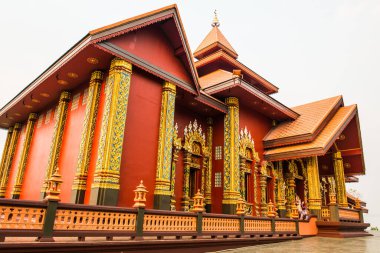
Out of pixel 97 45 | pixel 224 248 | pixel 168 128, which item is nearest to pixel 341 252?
pixel 224 248

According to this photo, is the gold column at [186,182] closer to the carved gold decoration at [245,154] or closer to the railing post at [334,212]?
the carved gold decoration at [245,154]

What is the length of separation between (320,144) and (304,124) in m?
1.84

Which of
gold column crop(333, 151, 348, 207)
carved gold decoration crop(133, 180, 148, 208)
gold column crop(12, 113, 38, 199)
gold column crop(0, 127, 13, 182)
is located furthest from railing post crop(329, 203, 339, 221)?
gold column crop(0, 127, 13, 182)

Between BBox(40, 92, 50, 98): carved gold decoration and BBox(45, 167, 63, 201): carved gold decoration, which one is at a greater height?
BBox(40, 92, 50, 98): carved gold decoration

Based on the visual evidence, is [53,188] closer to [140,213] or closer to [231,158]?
[140,213]

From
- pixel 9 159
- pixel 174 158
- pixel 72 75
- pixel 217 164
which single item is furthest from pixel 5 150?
pixel 217 164

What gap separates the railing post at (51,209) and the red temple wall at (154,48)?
447 cm

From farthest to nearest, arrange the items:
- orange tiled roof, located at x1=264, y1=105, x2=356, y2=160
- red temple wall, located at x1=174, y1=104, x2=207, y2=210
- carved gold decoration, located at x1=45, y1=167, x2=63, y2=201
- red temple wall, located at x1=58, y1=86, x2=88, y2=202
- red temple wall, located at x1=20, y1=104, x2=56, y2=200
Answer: orange tiled roof, located at x1=264, y1=105, x2=356, y2=160 → red temple wall, located at x1=20, y1=104, x2=56, y2=200 → red temple wall, located at x1=174, y1=104, x2=207, y2=210 → red temple wall, located at x1=58, y1=86, x2=88, y2=202 → carved gold decoration, located at x1=45, y1=167, x2=63, y2=201

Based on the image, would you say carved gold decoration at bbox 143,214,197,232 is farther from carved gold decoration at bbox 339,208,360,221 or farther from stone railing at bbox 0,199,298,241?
carved gold decoration at bbox 339,208,360,221

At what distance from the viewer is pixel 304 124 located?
13.8 meters

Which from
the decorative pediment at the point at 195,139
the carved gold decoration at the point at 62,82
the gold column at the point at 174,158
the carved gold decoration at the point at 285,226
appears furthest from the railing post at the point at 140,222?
the carved gold decoration at the point at 62,82

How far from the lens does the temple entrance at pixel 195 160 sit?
11130 millimetres

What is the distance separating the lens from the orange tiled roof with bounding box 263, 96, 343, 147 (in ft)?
43.2

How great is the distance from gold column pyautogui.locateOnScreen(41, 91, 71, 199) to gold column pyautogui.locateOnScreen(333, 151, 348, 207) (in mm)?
13379
